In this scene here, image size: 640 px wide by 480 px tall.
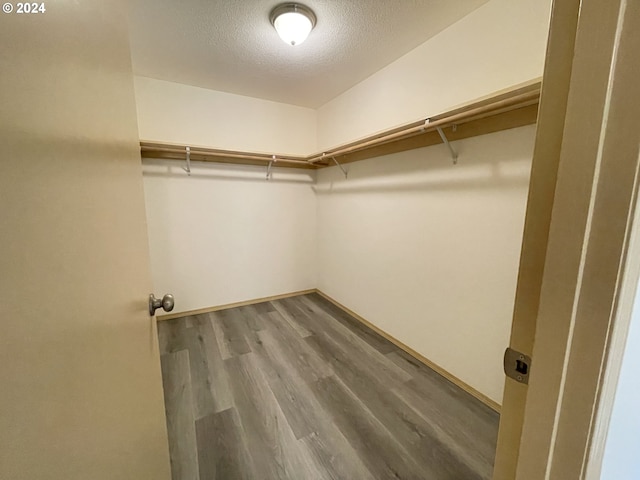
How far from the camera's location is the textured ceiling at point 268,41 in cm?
157

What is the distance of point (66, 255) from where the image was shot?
14.1 inches

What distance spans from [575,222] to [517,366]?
11.2 inches

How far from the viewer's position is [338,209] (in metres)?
2.98

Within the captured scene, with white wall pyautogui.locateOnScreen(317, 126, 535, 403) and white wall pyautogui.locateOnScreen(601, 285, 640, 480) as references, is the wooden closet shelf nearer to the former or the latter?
white wall pyautogui.locateOnScreen(317, 126, 535, 403)

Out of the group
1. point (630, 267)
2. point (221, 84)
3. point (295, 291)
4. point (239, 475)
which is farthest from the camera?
point (295, 291)

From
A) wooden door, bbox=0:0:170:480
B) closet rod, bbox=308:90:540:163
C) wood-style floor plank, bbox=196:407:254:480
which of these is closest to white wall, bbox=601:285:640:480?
wooden door, bbox=0:0:170:480

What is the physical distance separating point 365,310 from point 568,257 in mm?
2370

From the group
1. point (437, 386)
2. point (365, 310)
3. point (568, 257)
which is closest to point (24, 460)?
point (568, 257)

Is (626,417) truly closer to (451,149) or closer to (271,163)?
(451,149)

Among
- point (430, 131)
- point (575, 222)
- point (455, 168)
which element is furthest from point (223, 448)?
point (430, 131)

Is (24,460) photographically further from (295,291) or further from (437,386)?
(295,291)

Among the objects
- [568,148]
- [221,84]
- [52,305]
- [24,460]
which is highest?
[221,84]

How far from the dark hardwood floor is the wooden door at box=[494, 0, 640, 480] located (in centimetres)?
109

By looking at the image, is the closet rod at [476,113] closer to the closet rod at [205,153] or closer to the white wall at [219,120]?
the closet rod at [205,153]
